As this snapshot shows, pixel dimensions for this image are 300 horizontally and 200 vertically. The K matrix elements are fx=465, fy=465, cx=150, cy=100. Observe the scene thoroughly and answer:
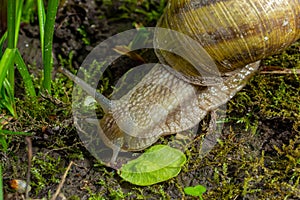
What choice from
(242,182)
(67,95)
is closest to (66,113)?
(67,95)

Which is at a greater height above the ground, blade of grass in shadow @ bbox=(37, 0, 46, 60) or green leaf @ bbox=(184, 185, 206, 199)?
blade of grass in shadow @ bbox=(37, 0, 46, 60)

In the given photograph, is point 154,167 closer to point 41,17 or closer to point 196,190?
point 196,190

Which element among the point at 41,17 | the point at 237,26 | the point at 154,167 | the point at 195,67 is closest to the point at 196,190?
the point at 154,167

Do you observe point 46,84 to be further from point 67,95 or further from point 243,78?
point 243,78

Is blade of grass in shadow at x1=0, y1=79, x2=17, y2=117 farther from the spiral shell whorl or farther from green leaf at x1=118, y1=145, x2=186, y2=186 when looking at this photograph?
the spiral shell whorl

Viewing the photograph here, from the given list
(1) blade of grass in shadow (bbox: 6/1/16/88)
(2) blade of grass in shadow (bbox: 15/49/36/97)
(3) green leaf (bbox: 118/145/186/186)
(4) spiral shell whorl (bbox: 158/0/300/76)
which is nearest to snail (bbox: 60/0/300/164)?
(4) spiral shell whorl (bbox: 158/0/300/76)

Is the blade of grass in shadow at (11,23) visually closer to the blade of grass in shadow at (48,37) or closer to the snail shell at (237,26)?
the blade of grass in shadow at (48,37)
